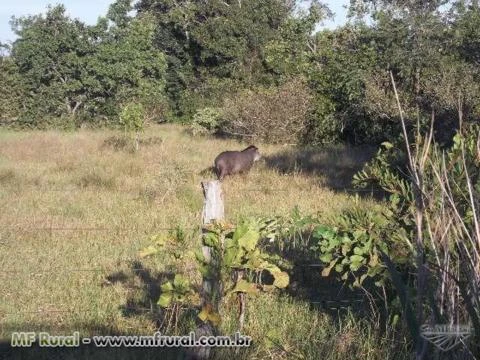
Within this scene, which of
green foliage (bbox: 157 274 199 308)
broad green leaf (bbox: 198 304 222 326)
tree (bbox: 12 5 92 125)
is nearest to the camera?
broad green leaf (bbox: 198 304 222 326)

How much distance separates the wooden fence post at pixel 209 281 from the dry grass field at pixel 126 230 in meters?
0.33

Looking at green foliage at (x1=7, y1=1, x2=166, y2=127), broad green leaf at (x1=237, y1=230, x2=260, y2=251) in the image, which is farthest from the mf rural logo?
green foliage at (x1=7, y1=1, x2=166, y2=127)

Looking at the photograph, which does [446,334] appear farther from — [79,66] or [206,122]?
[79,66]

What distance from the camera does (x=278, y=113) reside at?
1809 cm

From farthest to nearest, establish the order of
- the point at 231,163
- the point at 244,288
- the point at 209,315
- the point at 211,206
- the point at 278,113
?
the point at 278,113, the point at 231,163, the point at 211,206, the point at 244,288, the point at 209,315

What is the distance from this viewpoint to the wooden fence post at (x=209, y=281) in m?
3.45

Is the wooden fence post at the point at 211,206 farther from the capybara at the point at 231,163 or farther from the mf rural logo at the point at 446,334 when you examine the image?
the capybara at the point at 231,163

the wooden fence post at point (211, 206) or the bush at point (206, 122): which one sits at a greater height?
the bush at point (206, 122)

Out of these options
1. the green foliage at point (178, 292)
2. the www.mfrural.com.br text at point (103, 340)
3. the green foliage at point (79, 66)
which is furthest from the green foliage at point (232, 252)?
the green foliage at point (79, 66)

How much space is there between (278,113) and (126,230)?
1137 cm

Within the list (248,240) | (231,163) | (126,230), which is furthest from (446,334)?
(231,163)

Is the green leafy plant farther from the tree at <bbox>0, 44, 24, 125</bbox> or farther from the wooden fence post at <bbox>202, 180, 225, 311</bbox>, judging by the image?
the tree at <bbox>0, 44, 24, 125</bbox>

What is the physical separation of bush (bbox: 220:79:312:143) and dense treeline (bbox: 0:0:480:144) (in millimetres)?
42

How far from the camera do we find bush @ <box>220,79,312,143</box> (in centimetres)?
1803
